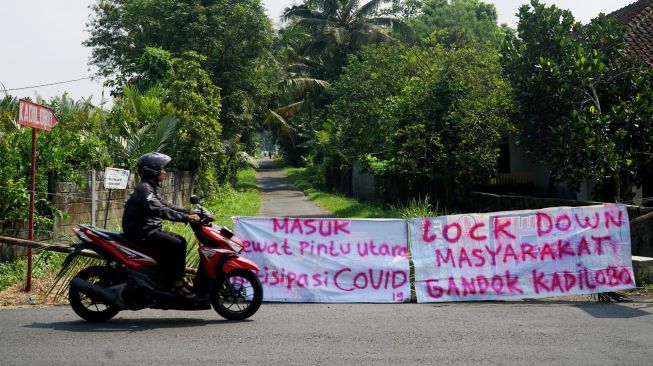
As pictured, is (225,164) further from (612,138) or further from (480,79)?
(612,138)

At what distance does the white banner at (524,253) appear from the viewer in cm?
922

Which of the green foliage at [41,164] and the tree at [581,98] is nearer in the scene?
the green foliage at [41,164]

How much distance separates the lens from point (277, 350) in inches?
249

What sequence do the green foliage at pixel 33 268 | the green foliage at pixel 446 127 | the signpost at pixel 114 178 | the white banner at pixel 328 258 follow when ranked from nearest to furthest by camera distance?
the white banner at pixel 328 258
the green foliage at pixel 33 268
the signpost at pixel 114 178
the green foliage at pixel 446 127

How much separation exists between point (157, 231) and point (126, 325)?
991mm

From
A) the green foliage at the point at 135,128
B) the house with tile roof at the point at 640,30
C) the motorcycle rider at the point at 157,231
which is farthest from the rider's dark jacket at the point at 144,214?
the house with tile roof at the point at 640,30

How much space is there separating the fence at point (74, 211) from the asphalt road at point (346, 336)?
9.05ft

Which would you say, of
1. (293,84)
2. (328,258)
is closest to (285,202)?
(293,84)

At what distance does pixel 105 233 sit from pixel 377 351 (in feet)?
10.1

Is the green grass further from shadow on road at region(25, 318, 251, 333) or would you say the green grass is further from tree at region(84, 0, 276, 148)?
shadow on road at region(25, 318, 251, 333)

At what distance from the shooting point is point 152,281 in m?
7.50

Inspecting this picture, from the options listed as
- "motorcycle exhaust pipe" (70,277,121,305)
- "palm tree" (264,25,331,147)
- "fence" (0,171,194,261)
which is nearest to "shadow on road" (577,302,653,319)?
"motorcycle exhaust pipe" (70,277,121,305)

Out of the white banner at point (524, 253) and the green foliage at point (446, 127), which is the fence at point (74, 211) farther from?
the green foliage at point (446, 127)

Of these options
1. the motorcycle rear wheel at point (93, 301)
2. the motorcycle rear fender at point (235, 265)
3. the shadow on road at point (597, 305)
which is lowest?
the shadow on road at point (597, 305)
